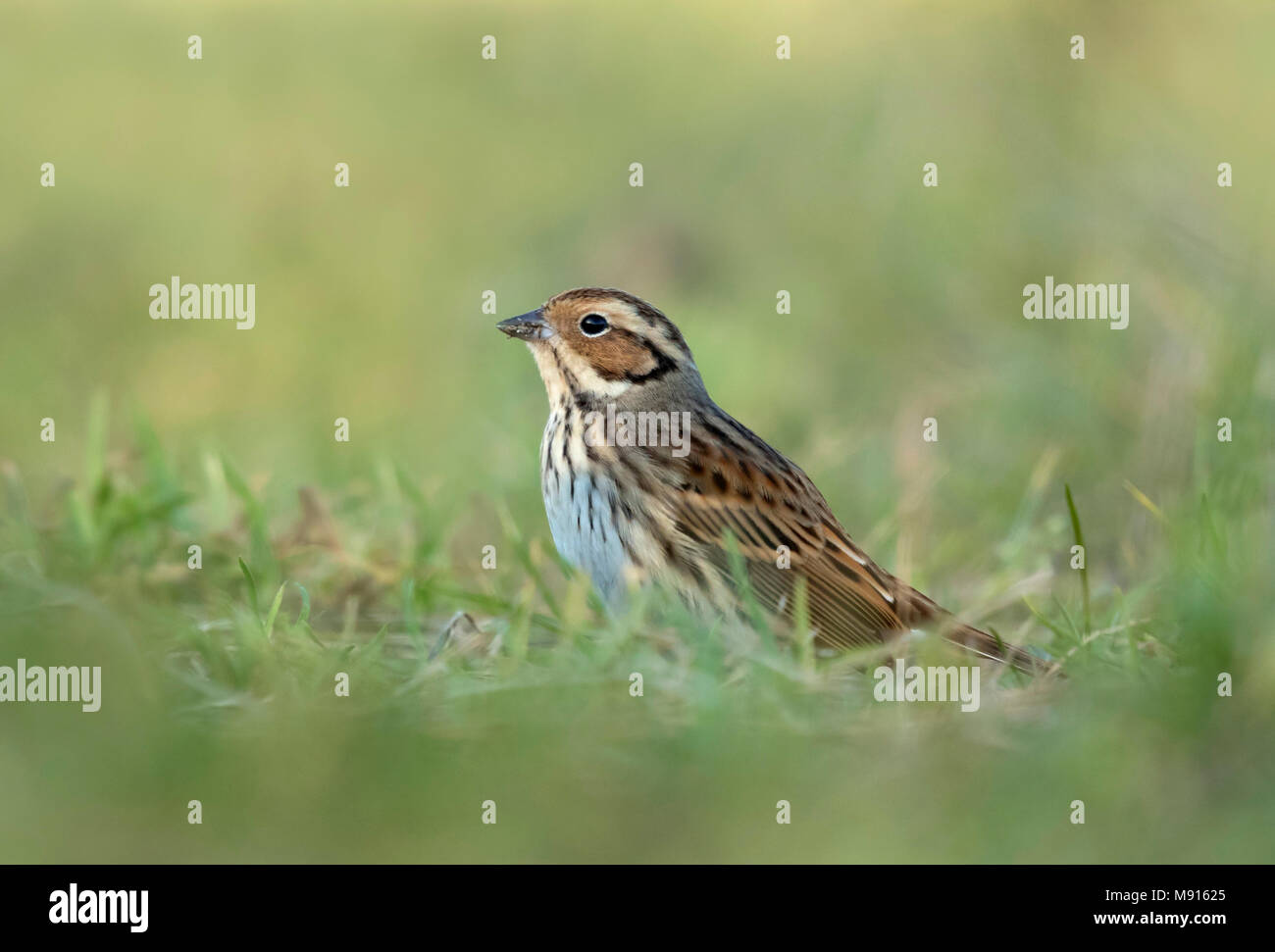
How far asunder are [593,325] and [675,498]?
926 millimetres

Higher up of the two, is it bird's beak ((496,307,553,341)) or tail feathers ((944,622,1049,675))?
bird's beak ((496,307,553,341))

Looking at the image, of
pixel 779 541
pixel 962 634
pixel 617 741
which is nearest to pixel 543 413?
pixel 779 541

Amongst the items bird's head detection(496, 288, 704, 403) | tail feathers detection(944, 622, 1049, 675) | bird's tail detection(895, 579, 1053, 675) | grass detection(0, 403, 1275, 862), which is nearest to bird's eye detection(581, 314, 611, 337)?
bird's head detection(496, 288, 704, 403)

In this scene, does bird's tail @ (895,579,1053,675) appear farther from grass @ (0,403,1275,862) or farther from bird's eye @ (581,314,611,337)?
bird's eye @ (581,314,611,337)

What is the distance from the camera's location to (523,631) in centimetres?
497

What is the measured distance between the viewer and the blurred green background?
4012 mm

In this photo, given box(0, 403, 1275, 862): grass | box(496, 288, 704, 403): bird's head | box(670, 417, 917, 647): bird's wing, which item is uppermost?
box(496, 288, 704, 403): bird's head

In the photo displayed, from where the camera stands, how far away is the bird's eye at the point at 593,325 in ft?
20.8

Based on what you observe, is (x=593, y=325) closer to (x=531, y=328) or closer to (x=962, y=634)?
(x=531, y=328)

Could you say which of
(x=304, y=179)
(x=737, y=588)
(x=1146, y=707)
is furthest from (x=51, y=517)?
(x=304, y=179)

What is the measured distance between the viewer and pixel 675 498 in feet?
19.0

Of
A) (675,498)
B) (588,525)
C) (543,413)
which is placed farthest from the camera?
(543,413)

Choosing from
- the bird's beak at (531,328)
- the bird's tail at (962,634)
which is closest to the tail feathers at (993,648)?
the bird's tail at (962,634)

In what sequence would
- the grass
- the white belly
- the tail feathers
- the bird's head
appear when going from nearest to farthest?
the grass
the tail feathers
the white belly
the bird's head
